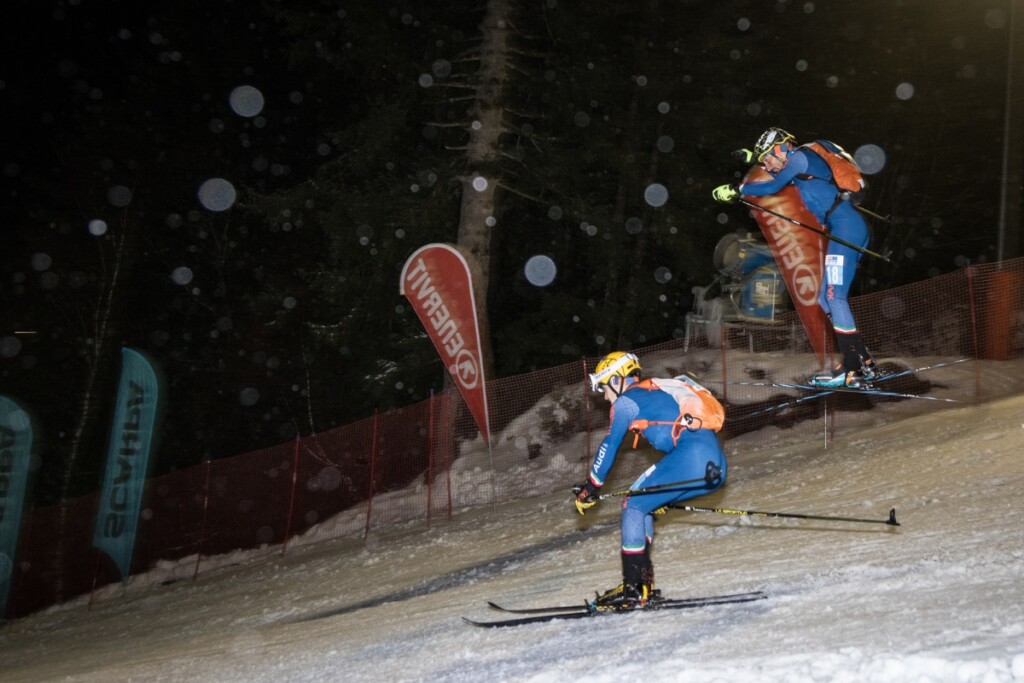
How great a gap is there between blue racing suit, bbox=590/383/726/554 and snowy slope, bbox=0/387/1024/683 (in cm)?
75

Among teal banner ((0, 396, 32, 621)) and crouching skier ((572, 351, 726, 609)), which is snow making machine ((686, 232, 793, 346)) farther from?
teal banner ((0, 396, 32, 621))

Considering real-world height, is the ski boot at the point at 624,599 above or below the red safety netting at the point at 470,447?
below

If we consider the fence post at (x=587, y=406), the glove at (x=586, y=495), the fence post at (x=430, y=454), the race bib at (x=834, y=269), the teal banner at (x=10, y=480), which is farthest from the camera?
the teal banner at (x=10, y=480)

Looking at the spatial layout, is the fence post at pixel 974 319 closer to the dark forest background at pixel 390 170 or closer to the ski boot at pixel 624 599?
the dark forest background at pixel 390 170

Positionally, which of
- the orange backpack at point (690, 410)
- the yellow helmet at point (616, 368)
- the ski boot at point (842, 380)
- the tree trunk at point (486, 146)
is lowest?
the orange backpack at point (690, 410)

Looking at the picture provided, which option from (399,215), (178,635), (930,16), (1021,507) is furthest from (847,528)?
(930,16)

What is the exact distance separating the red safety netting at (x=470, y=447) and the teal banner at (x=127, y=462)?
23.6 inches

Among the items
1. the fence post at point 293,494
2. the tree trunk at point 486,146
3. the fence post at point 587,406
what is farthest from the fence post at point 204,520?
the fence post at point 587,406

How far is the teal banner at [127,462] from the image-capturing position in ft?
54.2

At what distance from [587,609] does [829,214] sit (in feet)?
13.2

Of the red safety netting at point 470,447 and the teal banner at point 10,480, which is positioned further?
the teal banner at point 10,480

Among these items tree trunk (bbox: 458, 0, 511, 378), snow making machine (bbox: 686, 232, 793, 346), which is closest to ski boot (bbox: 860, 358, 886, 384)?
snow making machine (bbox: 686, 232, 793, 346)

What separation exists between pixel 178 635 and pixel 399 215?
33.3 ft

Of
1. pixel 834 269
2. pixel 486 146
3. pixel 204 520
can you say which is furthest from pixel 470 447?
pixel 834 269
